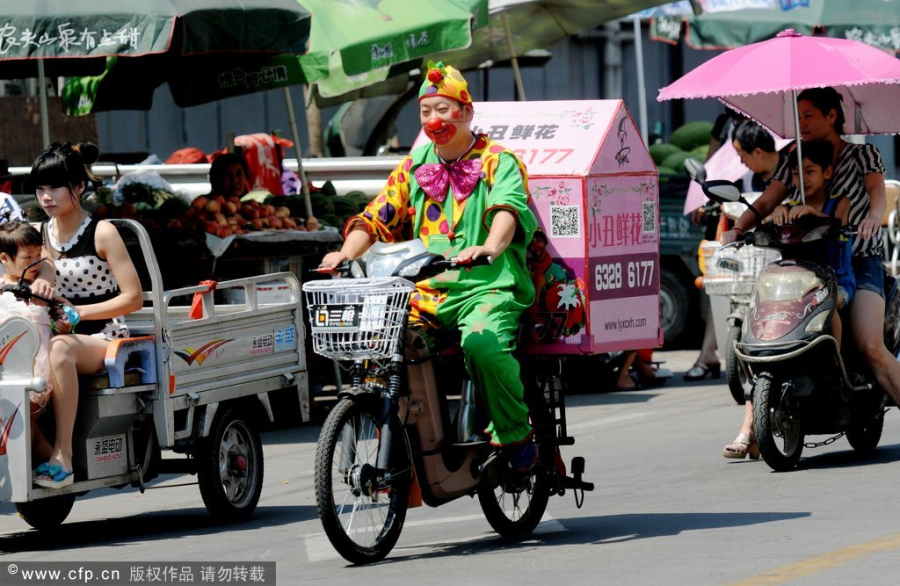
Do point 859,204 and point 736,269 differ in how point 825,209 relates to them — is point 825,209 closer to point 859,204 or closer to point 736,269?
point 859,204

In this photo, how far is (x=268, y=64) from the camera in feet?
44.8

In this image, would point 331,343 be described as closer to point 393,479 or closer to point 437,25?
point 393,479

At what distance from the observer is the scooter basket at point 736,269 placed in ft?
39.2

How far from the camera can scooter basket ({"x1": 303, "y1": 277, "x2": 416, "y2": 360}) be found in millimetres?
6180

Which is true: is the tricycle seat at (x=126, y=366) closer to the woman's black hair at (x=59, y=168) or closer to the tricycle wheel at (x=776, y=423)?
the woman's black hair at (x=59, y=168)

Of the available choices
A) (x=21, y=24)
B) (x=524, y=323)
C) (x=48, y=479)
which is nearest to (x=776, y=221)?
(x=524, y=323)

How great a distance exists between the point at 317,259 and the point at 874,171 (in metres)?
4.85

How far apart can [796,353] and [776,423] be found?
38 centimetres

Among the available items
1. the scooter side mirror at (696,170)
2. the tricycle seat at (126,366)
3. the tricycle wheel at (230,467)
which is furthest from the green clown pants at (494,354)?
the scooter side mirror at (696,170)

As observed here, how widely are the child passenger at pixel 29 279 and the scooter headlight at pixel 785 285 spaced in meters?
3.69

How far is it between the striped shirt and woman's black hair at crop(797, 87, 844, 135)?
0.14 m

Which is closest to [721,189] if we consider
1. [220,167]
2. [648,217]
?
[648,217]

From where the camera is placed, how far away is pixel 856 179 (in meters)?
8.80

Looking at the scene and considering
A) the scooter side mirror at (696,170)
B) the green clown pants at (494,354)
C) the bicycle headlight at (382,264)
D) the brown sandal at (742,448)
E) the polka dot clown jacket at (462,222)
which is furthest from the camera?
the scooter side mirror at (696,170)
